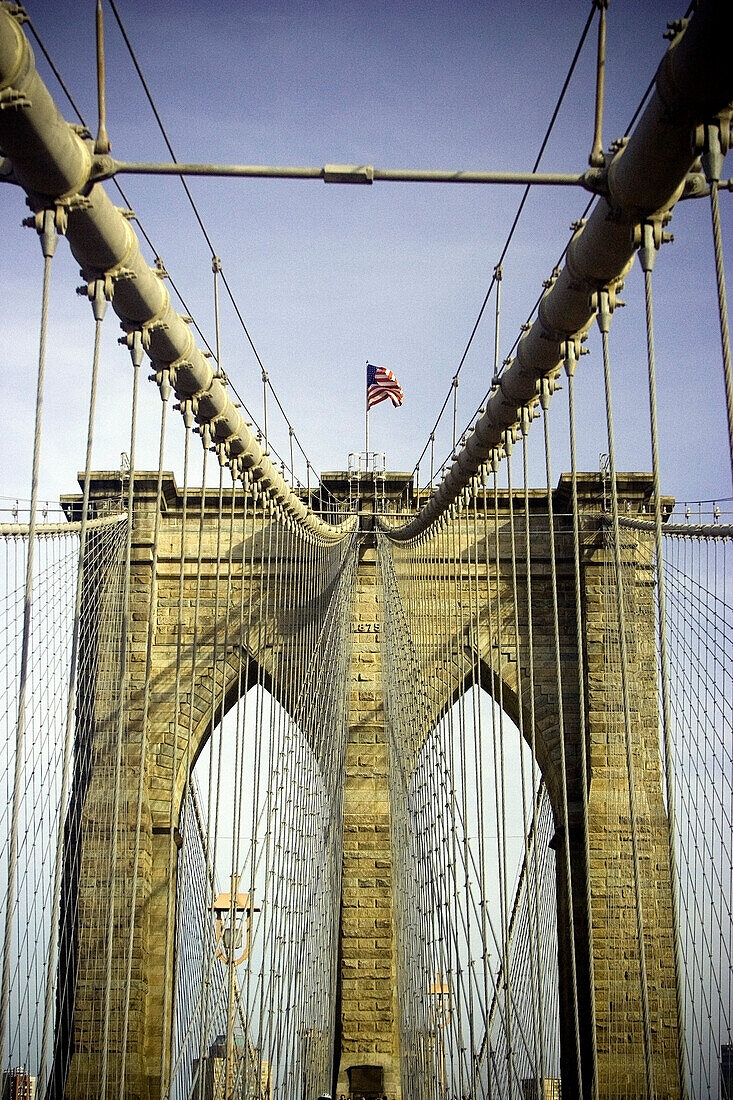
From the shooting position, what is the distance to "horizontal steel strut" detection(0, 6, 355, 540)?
3494 millimetres

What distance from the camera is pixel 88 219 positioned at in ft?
14.4

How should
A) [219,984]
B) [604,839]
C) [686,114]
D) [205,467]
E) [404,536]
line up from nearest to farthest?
[686,114]
[205,467]
[404,536]
[604,839]
[219,984]

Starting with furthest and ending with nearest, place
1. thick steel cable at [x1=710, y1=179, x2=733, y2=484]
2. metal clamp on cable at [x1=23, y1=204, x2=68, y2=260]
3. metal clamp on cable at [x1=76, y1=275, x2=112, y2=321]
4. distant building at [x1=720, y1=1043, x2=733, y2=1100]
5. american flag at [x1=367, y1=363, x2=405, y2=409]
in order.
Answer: american flag at [x1=367, y1=363, x2=405, y2=409] < distant building at [x1=720, y1=1043, x2=733, y2=1100] < metal clamp on cable at [x1=76, y1=275, x2=112, y2=321] < metal clamp on cable at [x1=23, y1=204, x2=68, y2=260] < thick steel cable at [x1=710, y1=179, x2=733, y2=484]

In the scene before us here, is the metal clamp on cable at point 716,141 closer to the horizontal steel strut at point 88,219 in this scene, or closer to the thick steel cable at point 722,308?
the thick steel cable at point 722,308

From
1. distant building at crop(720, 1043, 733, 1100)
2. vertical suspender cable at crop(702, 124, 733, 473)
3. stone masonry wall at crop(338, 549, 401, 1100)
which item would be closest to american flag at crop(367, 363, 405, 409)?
stone masonry wall at crop(338, 549, 401, 1100)

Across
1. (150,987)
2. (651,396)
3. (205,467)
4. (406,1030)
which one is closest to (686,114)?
(651,396)

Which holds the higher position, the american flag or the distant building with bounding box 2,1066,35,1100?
the american flag

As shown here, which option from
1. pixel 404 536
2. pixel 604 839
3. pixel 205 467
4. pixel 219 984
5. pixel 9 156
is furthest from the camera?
pixel 219 984

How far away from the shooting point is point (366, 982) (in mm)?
14531

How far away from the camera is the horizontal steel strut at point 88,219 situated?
11.5 feet

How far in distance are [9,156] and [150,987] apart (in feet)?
39.8

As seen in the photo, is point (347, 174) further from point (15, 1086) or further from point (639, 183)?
point (15, 1086)

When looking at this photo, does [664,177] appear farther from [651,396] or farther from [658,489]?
[658,489]

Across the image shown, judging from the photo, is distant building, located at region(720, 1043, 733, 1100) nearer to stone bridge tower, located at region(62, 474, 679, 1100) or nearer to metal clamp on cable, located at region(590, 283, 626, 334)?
stone bridge tower, located at region(62, 474, 679, 1100)
